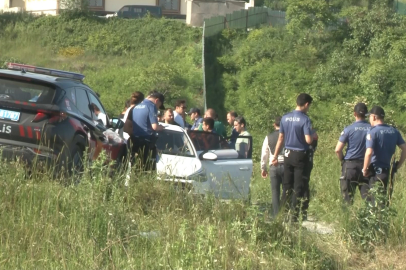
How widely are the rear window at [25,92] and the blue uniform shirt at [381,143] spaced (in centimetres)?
397

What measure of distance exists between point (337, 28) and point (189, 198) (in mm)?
30199

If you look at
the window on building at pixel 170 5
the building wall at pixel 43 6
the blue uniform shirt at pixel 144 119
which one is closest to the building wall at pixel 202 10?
the building wall at pixel 43 6

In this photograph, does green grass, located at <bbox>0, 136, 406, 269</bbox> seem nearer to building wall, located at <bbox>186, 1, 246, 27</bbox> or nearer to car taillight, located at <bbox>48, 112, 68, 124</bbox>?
car taillight, located at <bbox>48, 112, 68, 124</bbox>

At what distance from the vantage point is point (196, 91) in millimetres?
34625

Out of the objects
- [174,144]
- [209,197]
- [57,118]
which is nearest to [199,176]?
[209,197]

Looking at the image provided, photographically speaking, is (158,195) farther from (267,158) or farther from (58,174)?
(267,158)

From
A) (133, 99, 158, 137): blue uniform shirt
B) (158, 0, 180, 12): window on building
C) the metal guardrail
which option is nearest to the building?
(158, 0, 180, 12): window on building

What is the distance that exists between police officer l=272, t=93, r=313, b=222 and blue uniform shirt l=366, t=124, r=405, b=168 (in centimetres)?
75

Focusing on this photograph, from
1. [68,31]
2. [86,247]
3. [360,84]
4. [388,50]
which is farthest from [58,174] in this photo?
[68,31]

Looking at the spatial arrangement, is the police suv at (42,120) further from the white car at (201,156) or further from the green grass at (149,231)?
the green grass at (149,231)

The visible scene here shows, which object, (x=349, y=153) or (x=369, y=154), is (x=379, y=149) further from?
(x=349, y=153)

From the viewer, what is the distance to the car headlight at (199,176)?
9.83 metres

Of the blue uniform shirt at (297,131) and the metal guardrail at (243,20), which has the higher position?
the metal guardrail at (243,20)

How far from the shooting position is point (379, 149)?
9953 millimetres
